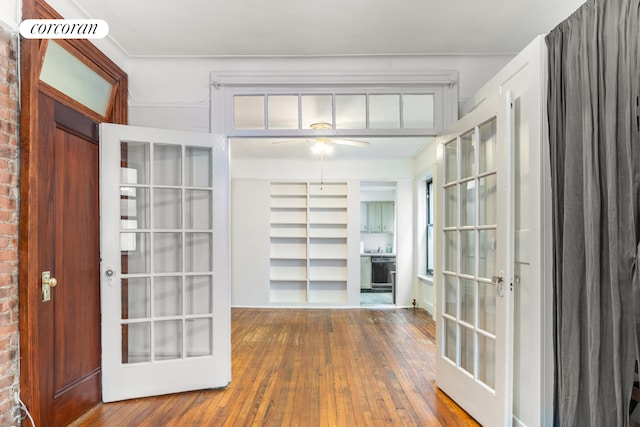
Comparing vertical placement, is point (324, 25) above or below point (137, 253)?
above

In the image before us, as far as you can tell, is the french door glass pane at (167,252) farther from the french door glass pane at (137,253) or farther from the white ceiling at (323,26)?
the white ceiling at (323,26)

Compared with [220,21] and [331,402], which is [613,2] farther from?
→ [331,402]

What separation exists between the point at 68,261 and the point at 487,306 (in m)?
2.83

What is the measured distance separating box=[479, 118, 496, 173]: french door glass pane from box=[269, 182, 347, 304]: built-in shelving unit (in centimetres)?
407

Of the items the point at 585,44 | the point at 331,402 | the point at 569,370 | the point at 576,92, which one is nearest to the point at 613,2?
the point at 585,44

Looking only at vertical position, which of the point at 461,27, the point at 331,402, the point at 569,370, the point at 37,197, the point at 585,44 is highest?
the point at 461,27

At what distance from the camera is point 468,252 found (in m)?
2.48

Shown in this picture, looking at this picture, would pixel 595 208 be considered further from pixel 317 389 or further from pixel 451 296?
pixel 317 389

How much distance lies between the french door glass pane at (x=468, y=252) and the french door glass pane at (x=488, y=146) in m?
0.46

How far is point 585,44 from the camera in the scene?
1.66 metres

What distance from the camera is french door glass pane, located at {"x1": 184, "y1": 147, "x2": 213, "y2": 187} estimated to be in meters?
2.88

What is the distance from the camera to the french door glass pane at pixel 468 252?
94.7 inches

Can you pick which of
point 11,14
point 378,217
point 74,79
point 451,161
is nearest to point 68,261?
point 74,79

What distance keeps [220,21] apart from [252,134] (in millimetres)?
856
